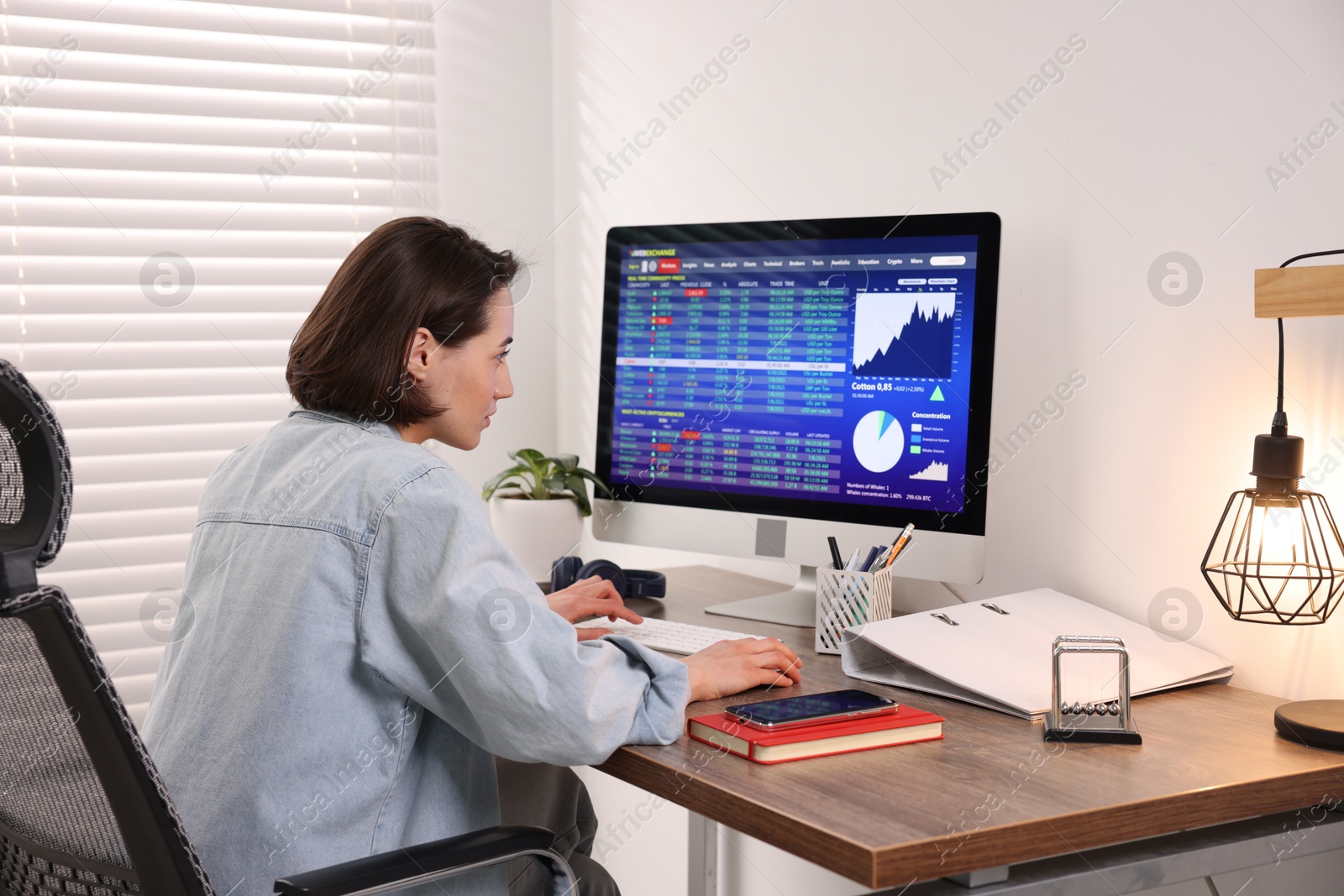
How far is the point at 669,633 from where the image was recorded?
1481 mm

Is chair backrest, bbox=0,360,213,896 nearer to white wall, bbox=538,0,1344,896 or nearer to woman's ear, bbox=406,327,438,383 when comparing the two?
woman's ear, bbox=406,327,438,383

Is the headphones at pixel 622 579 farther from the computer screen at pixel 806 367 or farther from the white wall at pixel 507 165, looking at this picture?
the white wall at pixel 507 165

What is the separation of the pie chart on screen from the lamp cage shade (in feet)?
1.35

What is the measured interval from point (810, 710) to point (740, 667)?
142 millimetres

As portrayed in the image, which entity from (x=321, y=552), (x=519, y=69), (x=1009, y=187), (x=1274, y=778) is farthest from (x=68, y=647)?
(x=519, y=69)

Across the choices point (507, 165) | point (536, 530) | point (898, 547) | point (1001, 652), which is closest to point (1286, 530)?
point (1001, 652)

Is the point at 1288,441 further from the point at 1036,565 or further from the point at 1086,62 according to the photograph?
the point at 1086,62

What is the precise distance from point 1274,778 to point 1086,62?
93 centimetres

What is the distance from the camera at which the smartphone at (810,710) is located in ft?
3.52

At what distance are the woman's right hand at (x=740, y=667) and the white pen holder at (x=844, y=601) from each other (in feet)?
0.42

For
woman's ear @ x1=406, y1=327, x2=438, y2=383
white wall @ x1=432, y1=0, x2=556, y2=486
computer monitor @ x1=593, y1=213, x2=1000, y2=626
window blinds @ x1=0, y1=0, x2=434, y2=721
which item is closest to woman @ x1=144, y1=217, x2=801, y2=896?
woman's ear @ x1=406, y1=327, x2=438, y2=383

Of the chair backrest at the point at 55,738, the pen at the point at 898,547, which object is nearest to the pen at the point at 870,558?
the pen at the point at 898,547

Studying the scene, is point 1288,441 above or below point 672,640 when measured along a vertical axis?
above

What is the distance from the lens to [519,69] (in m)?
2.51
